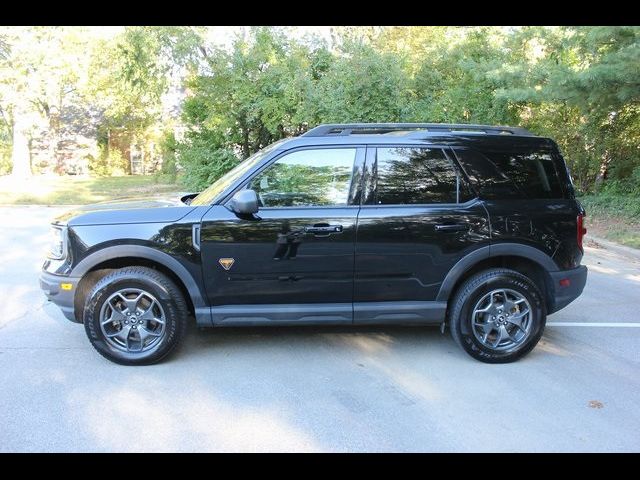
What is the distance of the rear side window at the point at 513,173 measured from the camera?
4.23 m

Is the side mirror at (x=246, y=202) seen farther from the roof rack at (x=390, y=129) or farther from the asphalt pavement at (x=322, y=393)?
the asphalt pavement at (x=322, y=393)

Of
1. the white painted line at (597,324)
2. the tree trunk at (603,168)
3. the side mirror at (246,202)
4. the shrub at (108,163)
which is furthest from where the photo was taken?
the shrub at (108,163)

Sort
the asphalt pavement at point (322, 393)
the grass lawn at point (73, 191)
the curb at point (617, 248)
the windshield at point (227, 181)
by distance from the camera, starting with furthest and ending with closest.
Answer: the grass lawn at point (73, 191), the curb at point (617, 248), the windshield at point (227, 181), the asphalt pavement at point (322, 393)

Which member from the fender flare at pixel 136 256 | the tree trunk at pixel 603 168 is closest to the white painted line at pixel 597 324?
the fender flare at pixel 136 256

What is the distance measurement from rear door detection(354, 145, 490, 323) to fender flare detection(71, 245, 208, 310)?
4.36ft

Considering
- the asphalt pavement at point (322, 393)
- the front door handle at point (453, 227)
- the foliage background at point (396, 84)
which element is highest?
the foliage background at point (396, 84)

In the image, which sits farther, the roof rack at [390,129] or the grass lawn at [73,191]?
the grass lawn at [73,191]

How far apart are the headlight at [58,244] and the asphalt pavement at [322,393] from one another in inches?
32.4

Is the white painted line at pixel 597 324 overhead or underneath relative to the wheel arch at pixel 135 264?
underneath

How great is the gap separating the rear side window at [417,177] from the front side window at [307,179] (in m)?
0.28

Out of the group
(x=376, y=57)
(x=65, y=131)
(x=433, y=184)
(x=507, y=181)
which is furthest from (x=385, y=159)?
(x=65, y=131)

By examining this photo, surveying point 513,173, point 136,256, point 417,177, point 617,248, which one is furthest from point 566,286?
point 617,248
